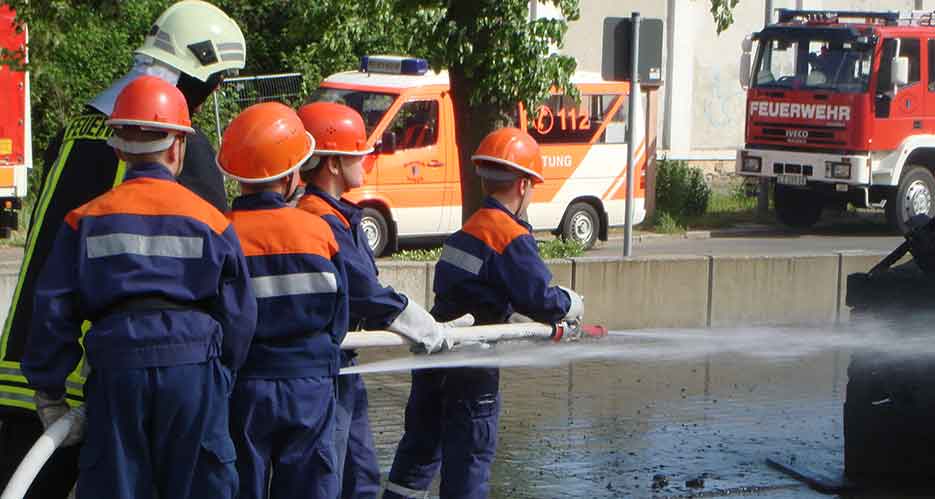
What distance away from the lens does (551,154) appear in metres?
A: 18.9

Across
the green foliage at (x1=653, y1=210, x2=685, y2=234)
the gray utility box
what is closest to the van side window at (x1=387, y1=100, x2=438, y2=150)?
the gray utility box

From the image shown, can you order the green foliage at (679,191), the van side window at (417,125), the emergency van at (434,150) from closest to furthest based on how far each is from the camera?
the emergency van at (434,150) → the van side window at (417,125) → the green foliage at (679,191)

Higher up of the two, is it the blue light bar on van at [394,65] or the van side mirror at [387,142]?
the blue light bar on van at [394,65]

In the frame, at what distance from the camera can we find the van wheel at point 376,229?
17.2 meters

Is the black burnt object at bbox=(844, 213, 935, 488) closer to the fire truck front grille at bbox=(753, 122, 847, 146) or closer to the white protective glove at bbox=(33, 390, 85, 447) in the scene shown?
the white protective glove at bbox=(33, 390, 85, 447)

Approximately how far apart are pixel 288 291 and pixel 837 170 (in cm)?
1762

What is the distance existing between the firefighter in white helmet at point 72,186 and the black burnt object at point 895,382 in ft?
11.7

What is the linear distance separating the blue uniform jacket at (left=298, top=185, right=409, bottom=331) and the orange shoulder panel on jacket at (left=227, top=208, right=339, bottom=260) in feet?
1.36

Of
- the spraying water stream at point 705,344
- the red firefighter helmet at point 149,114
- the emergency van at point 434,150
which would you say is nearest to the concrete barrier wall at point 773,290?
the spraying water stream at point 705,344

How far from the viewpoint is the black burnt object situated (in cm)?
708

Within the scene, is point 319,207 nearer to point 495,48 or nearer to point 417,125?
point 495,48

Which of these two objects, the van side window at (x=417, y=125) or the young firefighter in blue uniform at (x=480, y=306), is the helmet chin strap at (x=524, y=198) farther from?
the van side window at (x=417, y=125)

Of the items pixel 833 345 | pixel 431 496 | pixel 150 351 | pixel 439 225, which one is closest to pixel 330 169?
pixel 150 351

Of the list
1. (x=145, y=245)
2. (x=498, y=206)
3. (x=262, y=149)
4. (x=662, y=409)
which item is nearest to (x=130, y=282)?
(x=145, y=245)
